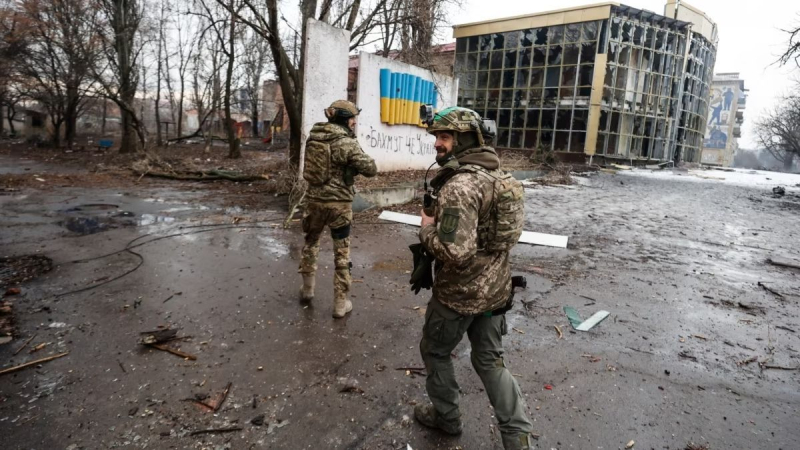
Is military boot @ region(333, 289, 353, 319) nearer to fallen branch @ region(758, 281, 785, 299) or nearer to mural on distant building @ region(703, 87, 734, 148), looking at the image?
fallen branch @ region(758, 281, 785, 299)

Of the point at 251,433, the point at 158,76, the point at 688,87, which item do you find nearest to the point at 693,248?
the point at 251,433

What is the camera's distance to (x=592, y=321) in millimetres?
3855

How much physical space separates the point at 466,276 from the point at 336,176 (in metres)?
1.87

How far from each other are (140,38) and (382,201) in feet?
68.3

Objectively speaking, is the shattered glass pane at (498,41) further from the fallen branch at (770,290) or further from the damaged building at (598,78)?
the fallen branch at (770,290)

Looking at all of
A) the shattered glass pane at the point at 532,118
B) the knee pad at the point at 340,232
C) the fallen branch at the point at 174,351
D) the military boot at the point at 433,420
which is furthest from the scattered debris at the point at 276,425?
the shattered glass pane at the point at 532,118

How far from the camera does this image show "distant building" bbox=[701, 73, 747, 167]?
→ 5159 centimetres

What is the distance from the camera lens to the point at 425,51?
1360cm

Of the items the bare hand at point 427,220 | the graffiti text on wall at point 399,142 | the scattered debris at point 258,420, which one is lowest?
the scattered debris at point 258,420

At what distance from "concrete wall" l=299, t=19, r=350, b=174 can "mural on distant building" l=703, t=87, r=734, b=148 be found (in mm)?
57516

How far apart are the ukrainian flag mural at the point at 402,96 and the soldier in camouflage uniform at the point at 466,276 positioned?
8.33 meters

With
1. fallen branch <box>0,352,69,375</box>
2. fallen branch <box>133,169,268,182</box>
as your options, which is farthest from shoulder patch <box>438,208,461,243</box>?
fallen branch <box>133,169,268,182</box>

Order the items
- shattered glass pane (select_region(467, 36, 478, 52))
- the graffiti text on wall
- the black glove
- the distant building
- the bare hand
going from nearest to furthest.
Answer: the bare hand → the black glove → the graffiti text on wall → shattered glass pane (select_region(467, 36, 478, 52)) → the distant building

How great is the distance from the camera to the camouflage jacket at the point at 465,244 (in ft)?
6.49
